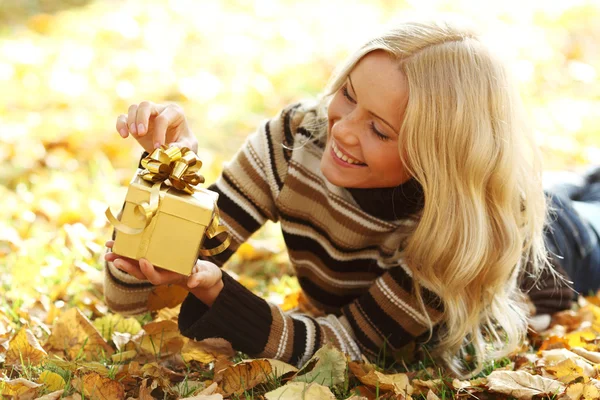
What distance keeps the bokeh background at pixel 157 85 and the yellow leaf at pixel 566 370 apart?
74 centimetres

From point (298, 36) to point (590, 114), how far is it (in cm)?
187

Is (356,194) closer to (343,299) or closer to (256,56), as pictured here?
(343,299)

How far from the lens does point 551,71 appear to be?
506cm

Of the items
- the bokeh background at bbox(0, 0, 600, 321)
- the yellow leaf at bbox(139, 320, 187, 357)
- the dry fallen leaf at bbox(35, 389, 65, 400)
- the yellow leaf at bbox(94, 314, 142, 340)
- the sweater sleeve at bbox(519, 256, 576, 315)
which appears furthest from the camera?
the bokeh background at bbox(0, 0, 600, 321)

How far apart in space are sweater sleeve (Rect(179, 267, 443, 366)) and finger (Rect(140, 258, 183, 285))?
180 millimetres

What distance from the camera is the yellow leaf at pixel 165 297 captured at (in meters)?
2.00

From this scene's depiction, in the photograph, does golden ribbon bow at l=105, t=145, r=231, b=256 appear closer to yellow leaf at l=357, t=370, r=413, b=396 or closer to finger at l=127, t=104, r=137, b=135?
→ finger at l=127, t=104, r=137, b=135

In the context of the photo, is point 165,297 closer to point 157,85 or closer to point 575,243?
point 575,243

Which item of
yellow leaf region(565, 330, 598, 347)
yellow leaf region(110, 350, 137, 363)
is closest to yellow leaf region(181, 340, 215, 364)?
yellow leaf region(110, 350, 137, 363)

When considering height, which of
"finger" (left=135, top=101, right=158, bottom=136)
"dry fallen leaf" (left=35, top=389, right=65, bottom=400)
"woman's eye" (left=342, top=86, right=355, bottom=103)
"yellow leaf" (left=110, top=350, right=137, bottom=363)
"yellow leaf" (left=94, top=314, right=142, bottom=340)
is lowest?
"yellow leaf" (left=94, top=314, right=142, bottom=340)

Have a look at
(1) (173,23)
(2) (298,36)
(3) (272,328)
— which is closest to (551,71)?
(2) (298,36)

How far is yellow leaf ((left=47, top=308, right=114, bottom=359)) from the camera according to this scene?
1.82 metres

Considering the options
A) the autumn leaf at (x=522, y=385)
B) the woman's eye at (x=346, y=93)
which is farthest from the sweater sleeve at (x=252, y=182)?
the autumn leaf at (x=522, y=385)

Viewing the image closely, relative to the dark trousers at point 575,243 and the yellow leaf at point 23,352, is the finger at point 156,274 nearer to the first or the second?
the yellow leaf at point 23,352
